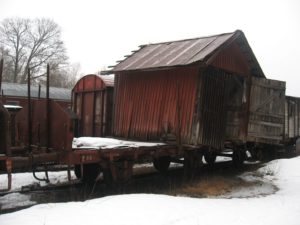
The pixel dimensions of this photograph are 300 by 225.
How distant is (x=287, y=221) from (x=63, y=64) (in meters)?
54.6

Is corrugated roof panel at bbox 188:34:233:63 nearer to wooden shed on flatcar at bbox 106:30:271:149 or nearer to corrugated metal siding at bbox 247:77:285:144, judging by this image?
wooden shed on flatcar at bbox 106:30:271:149

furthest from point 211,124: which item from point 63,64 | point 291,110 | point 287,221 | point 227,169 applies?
point 63,64

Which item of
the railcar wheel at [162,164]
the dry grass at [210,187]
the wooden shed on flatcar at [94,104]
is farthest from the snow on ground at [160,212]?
the wooden shed on flatcar at [94,104]

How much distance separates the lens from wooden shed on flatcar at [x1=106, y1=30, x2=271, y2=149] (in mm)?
11578

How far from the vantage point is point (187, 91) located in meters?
11.8

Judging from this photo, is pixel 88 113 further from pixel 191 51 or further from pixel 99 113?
pixel 191 51

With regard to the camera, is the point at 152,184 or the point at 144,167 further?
the point at 144,167

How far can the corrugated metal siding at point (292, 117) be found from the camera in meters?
18.9

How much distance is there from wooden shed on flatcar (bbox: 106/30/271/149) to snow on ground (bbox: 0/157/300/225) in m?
3.59

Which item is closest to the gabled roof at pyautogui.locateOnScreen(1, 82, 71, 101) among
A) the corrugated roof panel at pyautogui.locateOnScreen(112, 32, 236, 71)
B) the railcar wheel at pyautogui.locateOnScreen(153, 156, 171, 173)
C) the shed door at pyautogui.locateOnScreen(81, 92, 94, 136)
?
the shed door at pyautogui.locateOnScreen(81, 92, 94, 136)

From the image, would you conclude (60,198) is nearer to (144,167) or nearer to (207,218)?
(207,218)

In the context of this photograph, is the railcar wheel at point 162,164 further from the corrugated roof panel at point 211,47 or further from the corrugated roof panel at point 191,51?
the corrugated roof panel at point 211,47

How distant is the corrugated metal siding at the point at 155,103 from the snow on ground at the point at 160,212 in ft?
12.1

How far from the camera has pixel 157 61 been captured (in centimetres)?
1239
